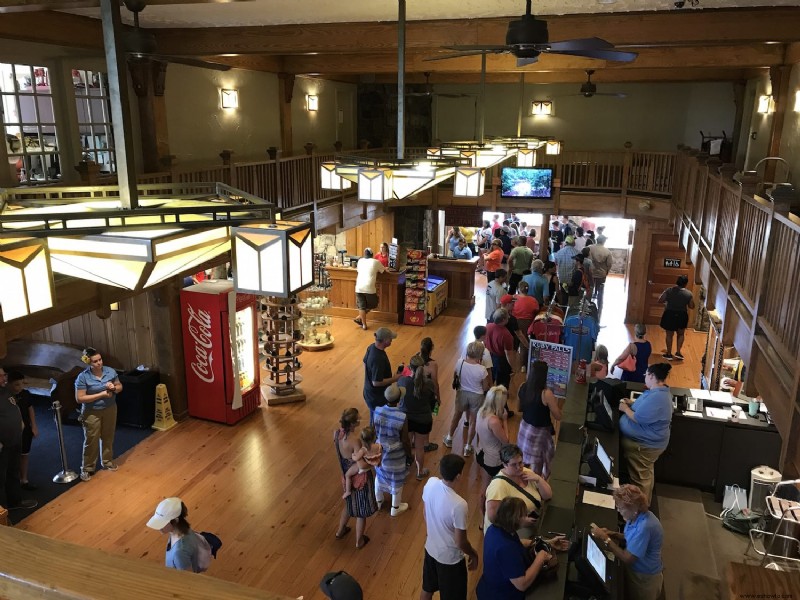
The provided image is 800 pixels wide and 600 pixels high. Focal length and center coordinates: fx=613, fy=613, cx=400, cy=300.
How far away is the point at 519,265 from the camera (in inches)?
502

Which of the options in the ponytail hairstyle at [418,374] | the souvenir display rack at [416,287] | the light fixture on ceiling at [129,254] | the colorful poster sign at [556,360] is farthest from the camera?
the souvenir display rack at [416,287]

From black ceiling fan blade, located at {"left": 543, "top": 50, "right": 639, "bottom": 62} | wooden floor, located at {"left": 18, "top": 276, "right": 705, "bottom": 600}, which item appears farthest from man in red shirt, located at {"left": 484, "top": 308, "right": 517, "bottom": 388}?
black ceiling fan blade, located at {"left": 543, "top": 50, "right": 639, "bottom": 62}

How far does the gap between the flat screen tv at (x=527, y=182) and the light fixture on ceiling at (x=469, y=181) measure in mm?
9141

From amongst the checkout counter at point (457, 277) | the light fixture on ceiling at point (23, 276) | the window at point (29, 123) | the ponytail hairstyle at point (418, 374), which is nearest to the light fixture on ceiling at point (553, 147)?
the checkout counter at point (457, 277)

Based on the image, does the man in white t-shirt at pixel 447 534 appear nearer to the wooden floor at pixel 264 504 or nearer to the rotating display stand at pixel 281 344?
the wooden floor at pixel 264 504

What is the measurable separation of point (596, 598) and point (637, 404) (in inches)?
101

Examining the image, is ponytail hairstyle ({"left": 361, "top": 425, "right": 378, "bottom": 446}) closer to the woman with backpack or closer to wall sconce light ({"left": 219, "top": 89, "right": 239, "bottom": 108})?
the woman with backpack

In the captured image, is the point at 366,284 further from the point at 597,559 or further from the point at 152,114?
the point at 597,559

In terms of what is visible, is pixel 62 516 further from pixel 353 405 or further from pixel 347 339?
pixel 347 339

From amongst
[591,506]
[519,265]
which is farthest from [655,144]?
[591,506]

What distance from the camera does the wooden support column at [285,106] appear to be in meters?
11.6

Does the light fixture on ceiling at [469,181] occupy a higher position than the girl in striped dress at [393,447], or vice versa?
the light fixture on ceiling at [469,181]

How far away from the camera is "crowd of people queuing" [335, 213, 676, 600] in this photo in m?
4.02

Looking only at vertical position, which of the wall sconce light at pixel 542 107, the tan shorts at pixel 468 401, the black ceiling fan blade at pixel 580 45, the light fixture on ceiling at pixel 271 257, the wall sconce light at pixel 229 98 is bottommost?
the tan shorts at pixel 468 401
